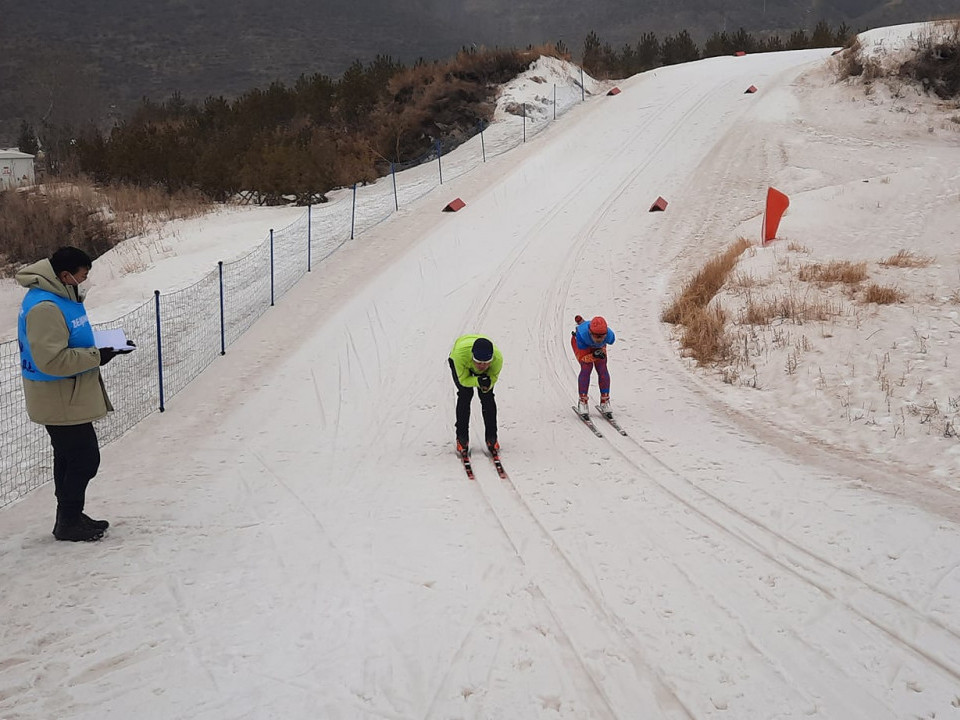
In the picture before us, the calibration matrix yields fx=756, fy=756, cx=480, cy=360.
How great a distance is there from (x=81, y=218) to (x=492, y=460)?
2157cm

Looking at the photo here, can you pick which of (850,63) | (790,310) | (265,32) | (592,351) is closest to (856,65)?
(850,63)

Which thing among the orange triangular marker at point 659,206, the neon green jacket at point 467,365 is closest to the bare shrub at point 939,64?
the orange triangular marker at point 659,206

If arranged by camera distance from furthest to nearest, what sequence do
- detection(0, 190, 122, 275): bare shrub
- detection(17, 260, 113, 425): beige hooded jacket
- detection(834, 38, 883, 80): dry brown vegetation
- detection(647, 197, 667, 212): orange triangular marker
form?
1. detection(834, 38, 883, 80): dry brown vegetation
2. detection(0, 190, 122, 275): bare shrub
3. detection(647, 197, 667, 212): orange triangular marker
4. detection(17, 260, 113, 425): beige hooded jacket

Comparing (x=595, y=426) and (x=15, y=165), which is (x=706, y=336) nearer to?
(x=595, y=426)

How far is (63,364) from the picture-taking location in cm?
525

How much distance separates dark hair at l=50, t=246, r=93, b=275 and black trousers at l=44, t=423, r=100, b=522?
3.73 ft

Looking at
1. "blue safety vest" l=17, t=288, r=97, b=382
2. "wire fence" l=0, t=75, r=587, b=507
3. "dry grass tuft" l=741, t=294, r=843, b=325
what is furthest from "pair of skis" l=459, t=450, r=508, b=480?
"dry grass tuft" l=741, t=294, r=843, b=325

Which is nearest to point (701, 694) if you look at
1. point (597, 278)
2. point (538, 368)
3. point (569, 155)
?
point (538, 368)

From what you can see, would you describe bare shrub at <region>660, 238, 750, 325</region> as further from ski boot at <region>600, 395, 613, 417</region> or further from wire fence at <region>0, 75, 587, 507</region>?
wire fence at <region>0, 75, 587, 507</region>

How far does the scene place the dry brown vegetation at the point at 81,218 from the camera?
2328 cm

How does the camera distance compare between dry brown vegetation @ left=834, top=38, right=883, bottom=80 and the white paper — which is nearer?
the white paper

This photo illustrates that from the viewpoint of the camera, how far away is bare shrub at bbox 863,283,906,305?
10.6 meters

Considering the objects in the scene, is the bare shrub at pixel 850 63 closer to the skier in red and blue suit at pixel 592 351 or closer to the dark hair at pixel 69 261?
the skier in red and blue suit at pixel 592 351

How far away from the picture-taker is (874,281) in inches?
454
